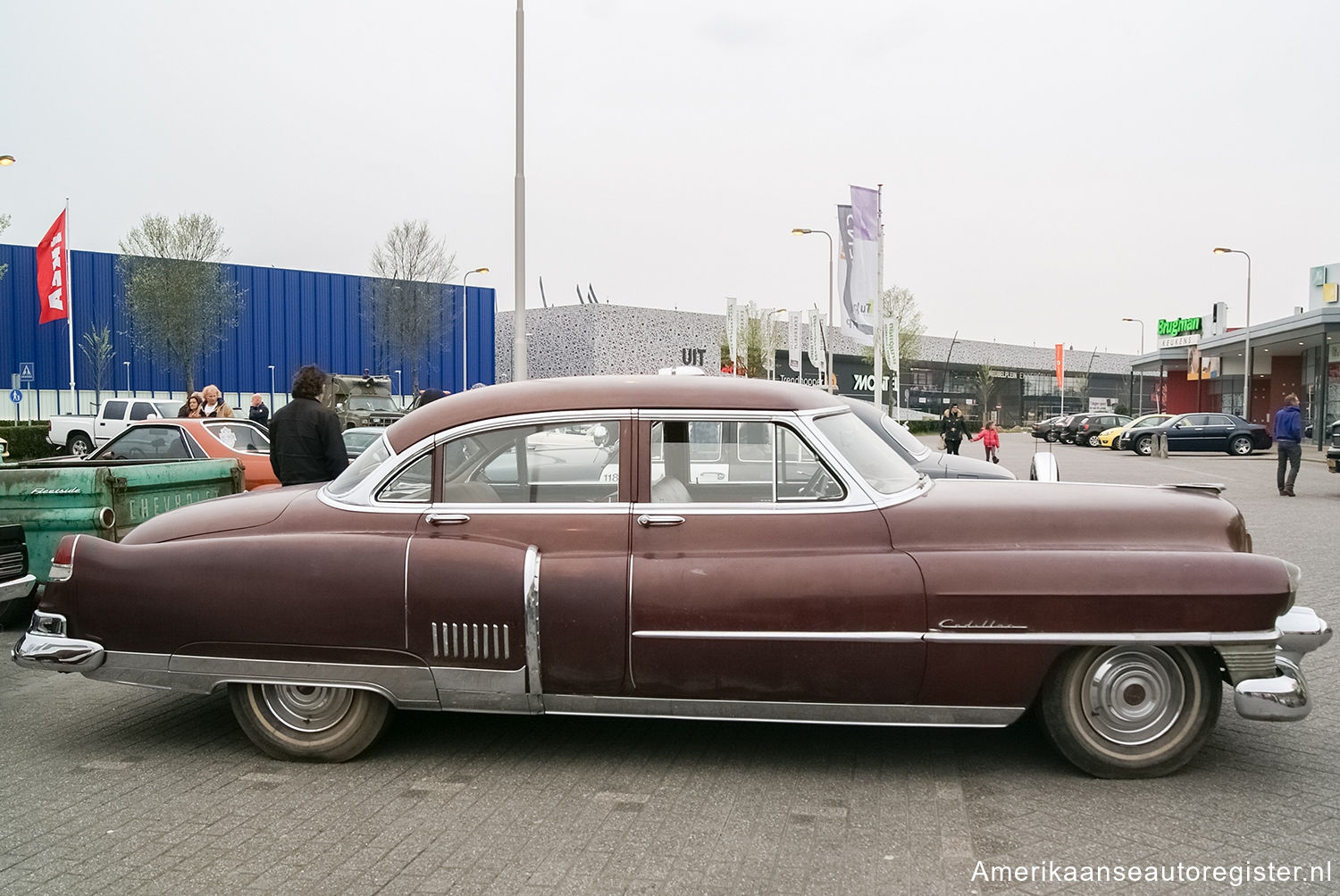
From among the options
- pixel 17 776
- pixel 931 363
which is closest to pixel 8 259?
pixel 17 776

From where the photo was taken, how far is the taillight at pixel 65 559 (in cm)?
464

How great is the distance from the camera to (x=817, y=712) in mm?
4207

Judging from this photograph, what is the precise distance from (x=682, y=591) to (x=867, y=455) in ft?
3.51

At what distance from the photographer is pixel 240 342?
2053 inches

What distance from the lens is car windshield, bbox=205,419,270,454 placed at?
11.8 meters

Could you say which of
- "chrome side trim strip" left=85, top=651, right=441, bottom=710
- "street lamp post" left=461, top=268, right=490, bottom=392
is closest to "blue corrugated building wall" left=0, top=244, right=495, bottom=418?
"street lamp post" left=461, top=268, right=490, bottom=392

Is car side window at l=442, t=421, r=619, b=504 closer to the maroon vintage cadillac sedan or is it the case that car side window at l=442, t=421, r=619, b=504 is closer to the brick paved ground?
the maroon vintage cadillac sedan

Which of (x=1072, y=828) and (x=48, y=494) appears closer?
(x=1072, y=828)

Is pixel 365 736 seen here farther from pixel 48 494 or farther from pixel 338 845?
pixel 48 494

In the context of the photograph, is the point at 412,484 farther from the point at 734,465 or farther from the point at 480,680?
the point at 734,465

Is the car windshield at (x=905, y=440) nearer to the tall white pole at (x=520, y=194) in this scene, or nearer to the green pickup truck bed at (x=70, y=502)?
the green pickup truck bed at (x=70, y=502)

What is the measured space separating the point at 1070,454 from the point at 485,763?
115 feet

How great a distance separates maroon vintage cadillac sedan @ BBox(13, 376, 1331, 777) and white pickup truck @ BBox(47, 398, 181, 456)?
24.5 metres

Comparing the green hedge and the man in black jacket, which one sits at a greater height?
the man in black jacket
